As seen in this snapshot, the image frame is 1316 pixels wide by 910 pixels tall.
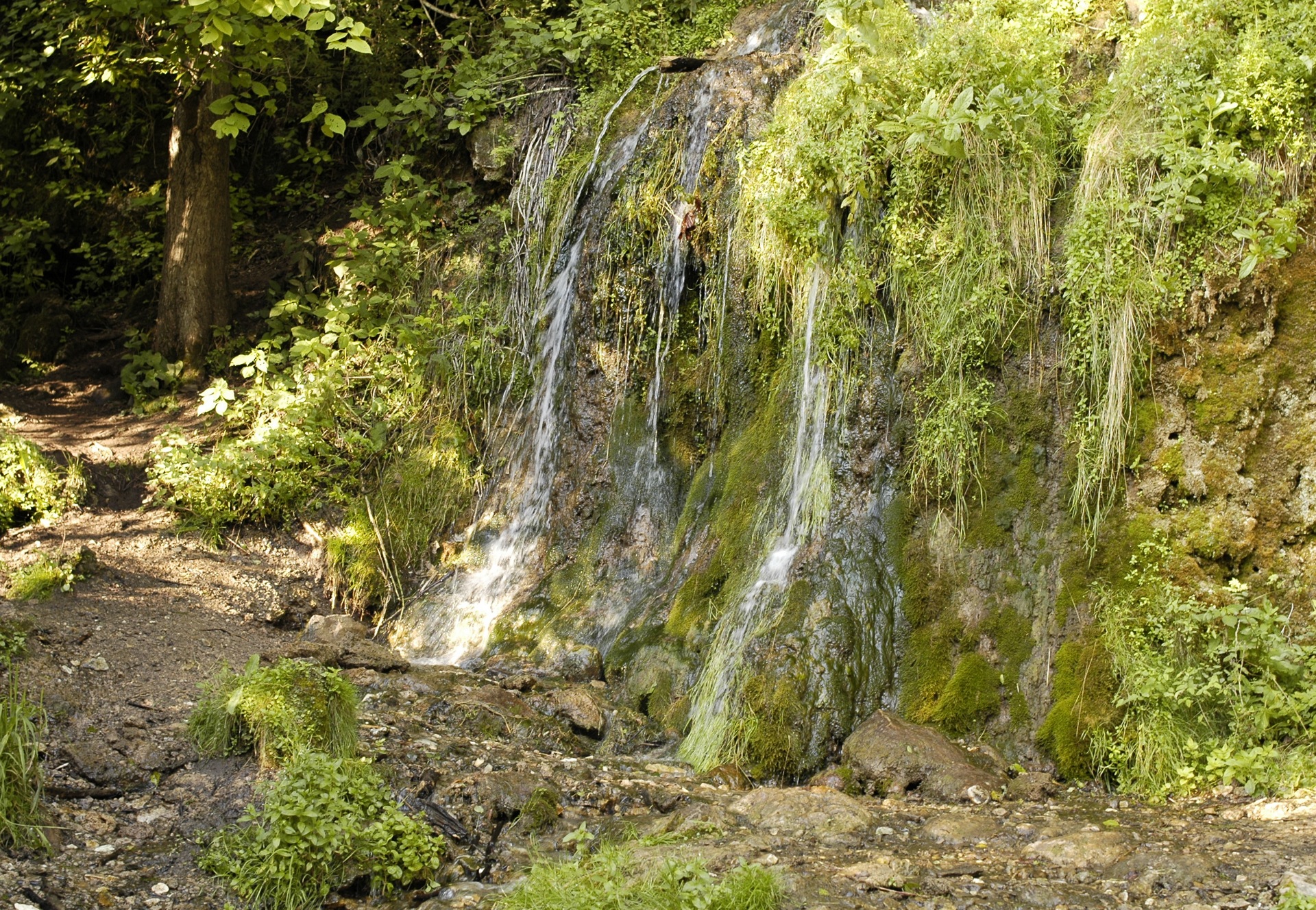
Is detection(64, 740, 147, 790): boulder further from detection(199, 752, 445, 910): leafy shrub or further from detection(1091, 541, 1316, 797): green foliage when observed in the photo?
detection(1091, 541, 1316, 797): green foliage

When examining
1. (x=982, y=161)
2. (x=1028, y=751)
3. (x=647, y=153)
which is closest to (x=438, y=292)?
(x=647, y=153)

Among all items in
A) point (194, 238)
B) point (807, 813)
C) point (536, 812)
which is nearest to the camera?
point (807, 813)

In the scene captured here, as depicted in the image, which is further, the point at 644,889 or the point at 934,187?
the point at 934,187

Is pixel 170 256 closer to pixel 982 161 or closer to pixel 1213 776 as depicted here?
pixel 982 161

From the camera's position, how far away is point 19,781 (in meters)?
4.38

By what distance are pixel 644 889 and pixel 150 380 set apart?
29.0 feet

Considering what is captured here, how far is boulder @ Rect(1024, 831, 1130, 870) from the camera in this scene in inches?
159

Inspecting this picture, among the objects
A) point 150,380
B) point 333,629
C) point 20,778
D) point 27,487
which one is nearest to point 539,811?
point 20,778

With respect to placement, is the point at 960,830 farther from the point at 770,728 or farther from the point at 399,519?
the point at 399,519

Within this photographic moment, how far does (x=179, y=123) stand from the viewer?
10836mm

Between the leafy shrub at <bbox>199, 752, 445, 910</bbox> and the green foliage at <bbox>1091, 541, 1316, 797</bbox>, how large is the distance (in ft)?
10.2

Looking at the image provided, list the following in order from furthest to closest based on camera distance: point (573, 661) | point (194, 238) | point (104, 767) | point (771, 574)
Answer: point (194, 238), point (573, 661), point (771, 574), point (104, 767)

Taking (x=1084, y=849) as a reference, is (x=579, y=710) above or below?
below

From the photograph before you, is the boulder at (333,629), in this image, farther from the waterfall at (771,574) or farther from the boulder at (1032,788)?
the boulder at (1032,788)
